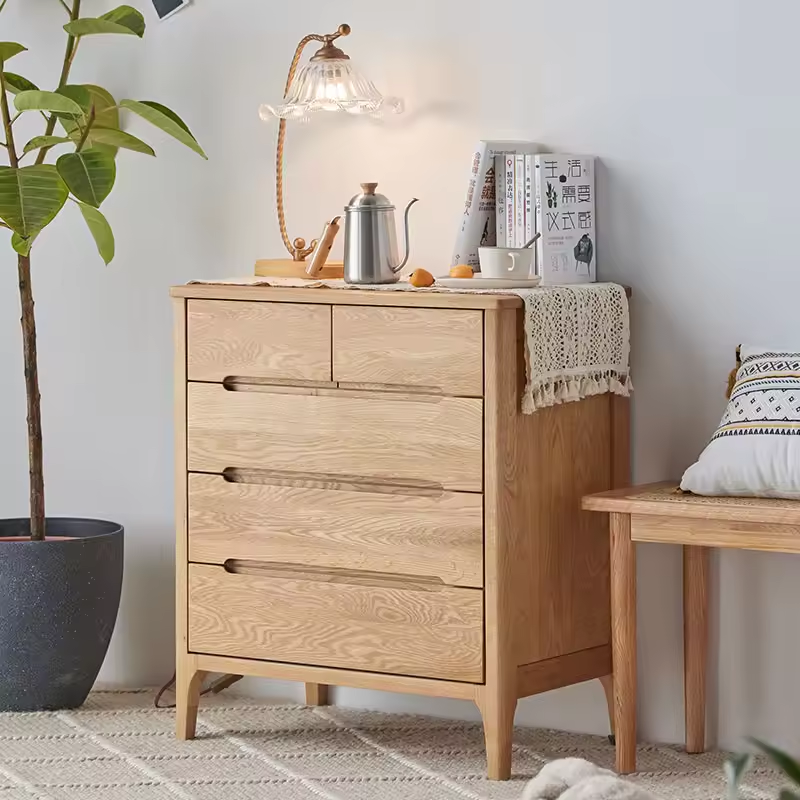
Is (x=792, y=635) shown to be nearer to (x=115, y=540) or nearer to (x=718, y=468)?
(x=718, y=468)

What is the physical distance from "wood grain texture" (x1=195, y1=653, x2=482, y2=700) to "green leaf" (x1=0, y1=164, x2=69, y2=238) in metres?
0.84

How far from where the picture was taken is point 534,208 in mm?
2533

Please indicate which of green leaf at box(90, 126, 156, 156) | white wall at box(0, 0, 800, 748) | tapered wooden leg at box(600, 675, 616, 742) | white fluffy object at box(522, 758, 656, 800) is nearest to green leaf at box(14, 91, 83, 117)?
green leaf at box(90, 126, 156, 156)

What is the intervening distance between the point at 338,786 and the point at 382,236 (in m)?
0.95

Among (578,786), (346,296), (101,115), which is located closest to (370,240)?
(346,296)

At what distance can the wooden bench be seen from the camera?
2172 millimetres

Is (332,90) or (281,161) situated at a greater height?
(332,90)

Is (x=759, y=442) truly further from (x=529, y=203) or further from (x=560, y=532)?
→ (x=529, y=203)

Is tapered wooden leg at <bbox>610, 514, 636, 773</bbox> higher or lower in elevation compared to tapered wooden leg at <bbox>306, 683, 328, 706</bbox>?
higher

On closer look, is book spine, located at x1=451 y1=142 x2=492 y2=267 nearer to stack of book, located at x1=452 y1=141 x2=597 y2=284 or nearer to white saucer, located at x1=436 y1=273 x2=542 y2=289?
stack of book, located at x1=452 y1=141 x2=597 y2=284

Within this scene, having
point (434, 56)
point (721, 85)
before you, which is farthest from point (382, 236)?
point (721, 85)

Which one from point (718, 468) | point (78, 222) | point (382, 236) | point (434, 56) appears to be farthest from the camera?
point (78, 222)

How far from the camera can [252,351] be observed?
8.15 feet

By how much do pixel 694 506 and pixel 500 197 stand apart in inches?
28.3
